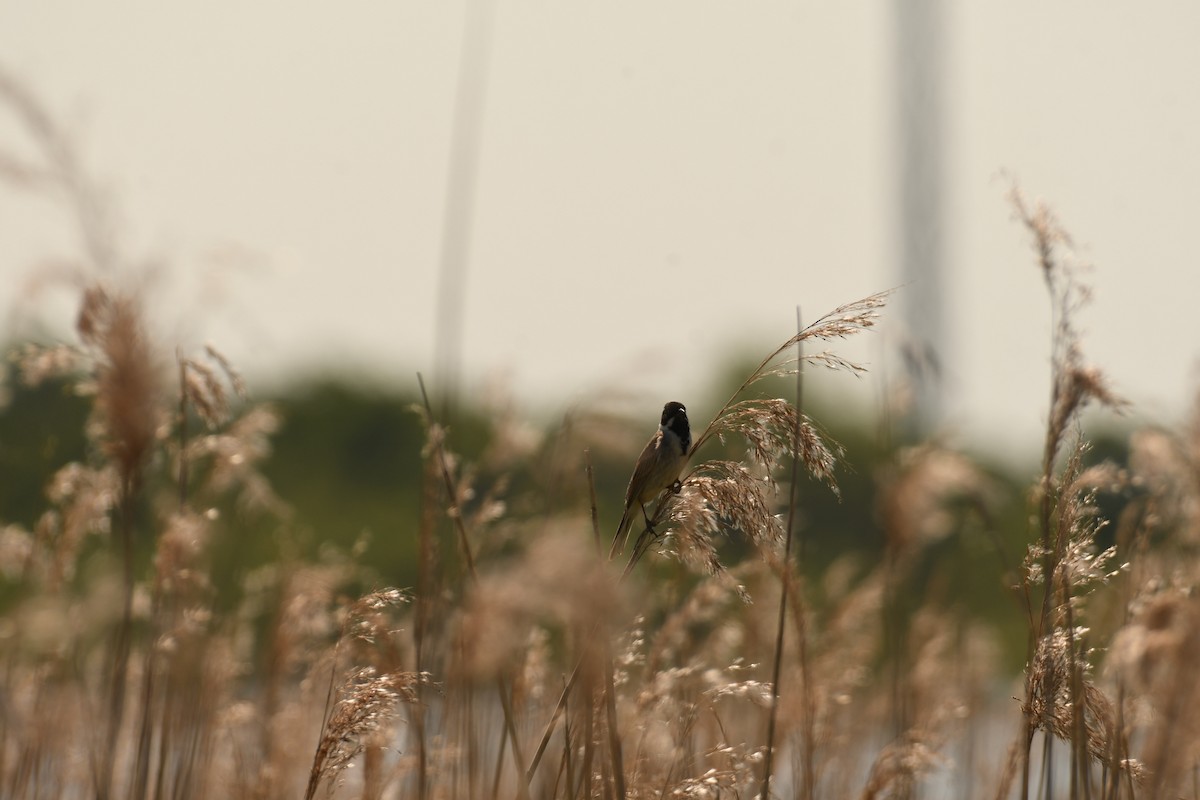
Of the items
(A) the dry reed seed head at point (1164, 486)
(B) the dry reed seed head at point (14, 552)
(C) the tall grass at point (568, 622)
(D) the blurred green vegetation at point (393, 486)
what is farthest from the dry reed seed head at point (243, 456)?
(D) the blurred green vegetation at point (393, 486)

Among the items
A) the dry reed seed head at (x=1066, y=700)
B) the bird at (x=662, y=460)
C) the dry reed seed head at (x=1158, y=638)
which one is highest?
the bird at (x=662, y=460)

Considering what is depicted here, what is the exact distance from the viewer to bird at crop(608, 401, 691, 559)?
3725 mm

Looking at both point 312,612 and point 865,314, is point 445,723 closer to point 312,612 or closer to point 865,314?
point 312,612

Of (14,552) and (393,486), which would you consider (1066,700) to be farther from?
(393,486)

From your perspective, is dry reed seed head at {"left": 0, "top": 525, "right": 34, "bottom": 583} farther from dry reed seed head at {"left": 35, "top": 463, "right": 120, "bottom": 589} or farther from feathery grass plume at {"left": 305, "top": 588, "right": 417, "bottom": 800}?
feathery grass plume at {"left": 305, "top": 588, "right": 417, "bottom": 800}

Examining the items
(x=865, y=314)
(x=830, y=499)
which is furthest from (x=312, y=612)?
(x=830, y=499)

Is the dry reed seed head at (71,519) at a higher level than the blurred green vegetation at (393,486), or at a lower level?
lower

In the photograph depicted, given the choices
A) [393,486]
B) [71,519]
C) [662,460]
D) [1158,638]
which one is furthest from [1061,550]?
[393,486]

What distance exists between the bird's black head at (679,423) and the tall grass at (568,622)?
11.3 inches

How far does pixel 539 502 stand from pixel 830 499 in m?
14.6

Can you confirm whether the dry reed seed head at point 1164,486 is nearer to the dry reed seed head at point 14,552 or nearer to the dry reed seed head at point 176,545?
the dry reed seed head at point 176,545

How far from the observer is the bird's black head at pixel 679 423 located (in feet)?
12.3

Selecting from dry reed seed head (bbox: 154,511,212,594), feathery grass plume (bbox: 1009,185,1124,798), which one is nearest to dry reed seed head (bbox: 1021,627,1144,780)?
feathery grass plume (bbox: 1009,185,1124,798)

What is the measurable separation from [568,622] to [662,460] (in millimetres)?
1246
